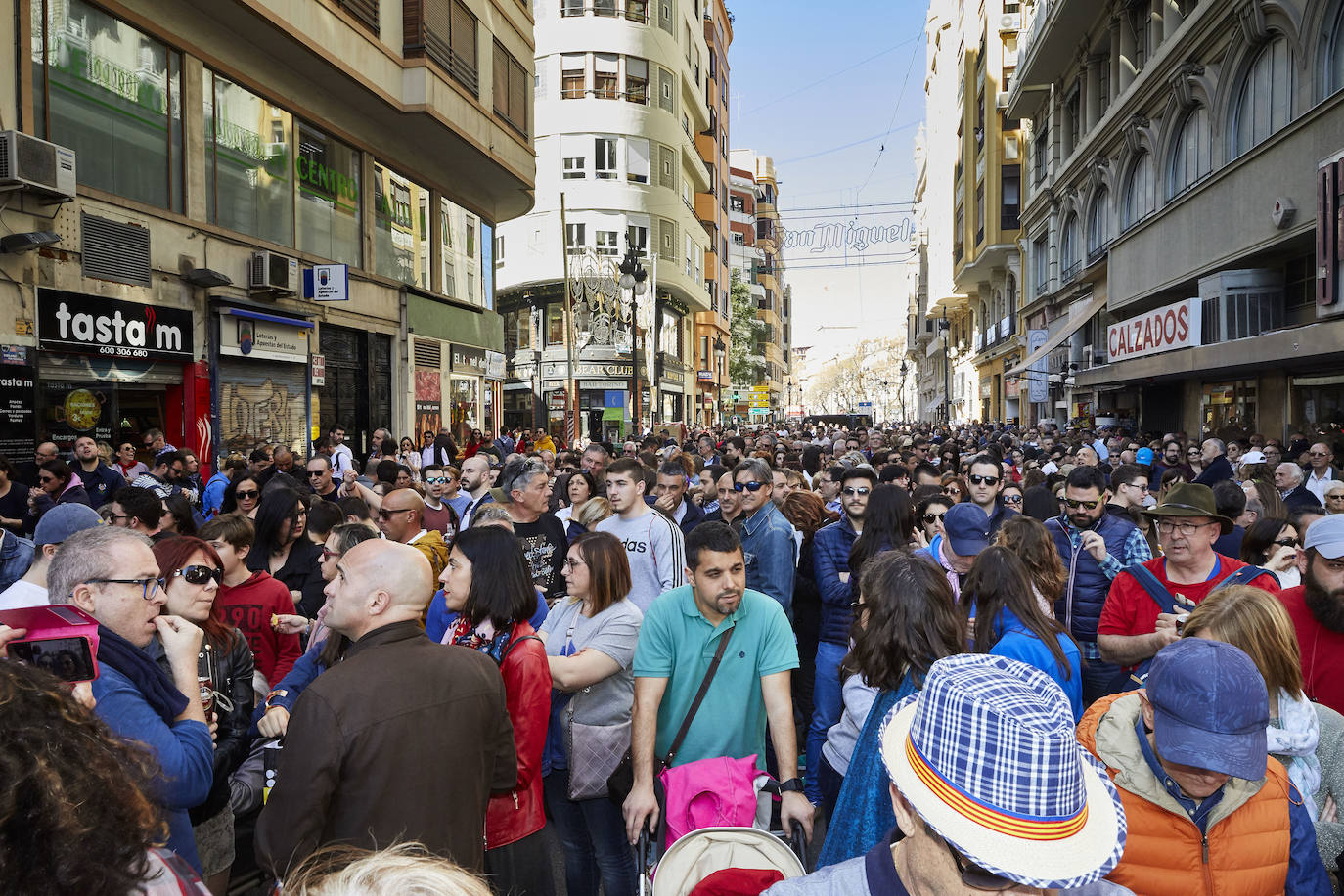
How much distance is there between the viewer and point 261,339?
15891 mm

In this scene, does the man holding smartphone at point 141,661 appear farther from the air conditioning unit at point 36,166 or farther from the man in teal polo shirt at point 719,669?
the air conditioning unit at point 36,166

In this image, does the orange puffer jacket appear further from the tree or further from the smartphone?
the tree

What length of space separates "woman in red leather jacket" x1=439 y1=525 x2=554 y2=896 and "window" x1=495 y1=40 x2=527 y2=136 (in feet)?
73.1

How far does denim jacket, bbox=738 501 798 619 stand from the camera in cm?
594

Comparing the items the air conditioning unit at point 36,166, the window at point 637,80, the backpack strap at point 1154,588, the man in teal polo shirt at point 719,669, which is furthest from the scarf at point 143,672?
the window at point 637,80

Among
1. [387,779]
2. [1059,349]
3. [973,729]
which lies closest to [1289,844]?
[973,729]

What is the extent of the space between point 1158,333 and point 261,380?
1981 cm

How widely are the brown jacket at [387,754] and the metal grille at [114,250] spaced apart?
11.9 m

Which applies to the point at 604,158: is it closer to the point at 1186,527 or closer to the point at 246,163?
the point at 246,163

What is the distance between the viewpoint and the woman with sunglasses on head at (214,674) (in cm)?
310

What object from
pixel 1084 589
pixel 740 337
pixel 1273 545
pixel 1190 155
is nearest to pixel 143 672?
pixel 1084 589

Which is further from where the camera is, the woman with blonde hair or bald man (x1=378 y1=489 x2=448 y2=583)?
bald man (x1=378 y1=489 x2=448 y2=583)

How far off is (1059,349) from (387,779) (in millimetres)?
34961

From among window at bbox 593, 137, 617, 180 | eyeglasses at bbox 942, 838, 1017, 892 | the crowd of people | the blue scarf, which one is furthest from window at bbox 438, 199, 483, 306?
eyeglasses at bbox 942, 838, 1017, 892
